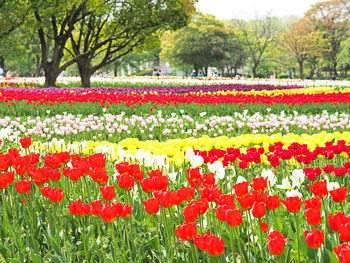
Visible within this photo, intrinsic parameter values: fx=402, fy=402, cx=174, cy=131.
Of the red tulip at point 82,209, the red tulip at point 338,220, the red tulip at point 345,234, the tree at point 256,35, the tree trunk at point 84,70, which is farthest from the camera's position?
the tree at point 256,35

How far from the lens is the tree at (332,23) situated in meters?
46.5

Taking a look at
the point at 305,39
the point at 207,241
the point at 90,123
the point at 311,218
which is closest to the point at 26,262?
the point at 207,241

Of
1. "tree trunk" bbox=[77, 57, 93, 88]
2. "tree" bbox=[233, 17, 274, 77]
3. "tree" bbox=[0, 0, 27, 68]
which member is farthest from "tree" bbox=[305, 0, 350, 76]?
"tree" bbox=[0, 0, 27, 68]

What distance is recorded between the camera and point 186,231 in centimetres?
163

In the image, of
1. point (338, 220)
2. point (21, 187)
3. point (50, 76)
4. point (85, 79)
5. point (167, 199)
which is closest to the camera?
point (338, 220)

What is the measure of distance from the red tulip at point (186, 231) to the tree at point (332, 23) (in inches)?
1905

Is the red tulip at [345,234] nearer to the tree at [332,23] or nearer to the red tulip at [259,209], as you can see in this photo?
the red tulip at [259,209]

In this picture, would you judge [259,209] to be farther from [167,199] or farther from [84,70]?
[84,70]

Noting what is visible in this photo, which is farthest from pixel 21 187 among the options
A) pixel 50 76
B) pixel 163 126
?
pixel 50 76

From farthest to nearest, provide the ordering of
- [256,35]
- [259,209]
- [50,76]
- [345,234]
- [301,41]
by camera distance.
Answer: [301,41], [256,35], [50,76], [259,209], [345,234]

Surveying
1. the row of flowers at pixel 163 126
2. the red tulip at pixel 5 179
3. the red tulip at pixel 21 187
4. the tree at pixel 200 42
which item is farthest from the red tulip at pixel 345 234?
the tree at pixel 200 42

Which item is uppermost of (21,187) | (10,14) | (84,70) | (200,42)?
(200,42)

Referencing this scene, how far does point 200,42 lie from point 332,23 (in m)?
16.2

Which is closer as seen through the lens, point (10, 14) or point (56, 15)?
point (10, 14)
